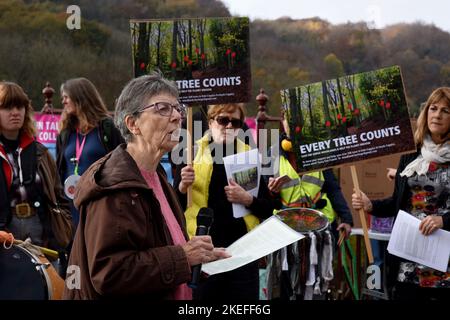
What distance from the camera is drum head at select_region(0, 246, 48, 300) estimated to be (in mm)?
3410

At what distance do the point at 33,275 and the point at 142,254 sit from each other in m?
1.55

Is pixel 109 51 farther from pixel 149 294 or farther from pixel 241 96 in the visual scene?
pixel 149 294

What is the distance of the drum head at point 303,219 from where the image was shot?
4.19 metres

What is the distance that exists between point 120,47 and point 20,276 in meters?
6.32

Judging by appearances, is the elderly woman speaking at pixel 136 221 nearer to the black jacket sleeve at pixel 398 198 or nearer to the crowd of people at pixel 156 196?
the crowd of people at pixel 156 196

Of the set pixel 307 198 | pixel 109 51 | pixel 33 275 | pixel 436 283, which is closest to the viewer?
pixel 33 275

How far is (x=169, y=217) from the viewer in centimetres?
237

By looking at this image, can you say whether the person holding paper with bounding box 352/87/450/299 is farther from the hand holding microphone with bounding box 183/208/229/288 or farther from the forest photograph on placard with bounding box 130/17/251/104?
the hand holding microphone with bounding box 183/208/229/288

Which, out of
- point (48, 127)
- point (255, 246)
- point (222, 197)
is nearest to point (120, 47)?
point (48, 127)

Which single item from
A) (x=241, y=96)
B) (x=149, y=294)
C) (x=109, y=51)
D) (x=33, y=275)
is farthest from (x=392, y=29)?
(x=149, y=294)

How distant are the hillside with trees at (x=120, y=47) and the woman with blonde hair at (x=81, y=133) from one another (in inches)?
157

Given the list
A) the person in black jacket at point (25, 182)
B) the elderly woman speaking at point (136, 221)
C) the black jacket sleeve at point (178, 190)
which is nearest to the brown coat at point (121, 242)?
the elderly woman speaking at point (136, 221)

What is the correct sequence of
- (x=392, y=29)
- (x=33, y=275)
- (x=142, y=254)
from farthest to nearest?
(x=392, y=29), (x=33, y=275), (x=142, y=254)

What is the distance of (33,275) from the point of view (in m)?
3.42
